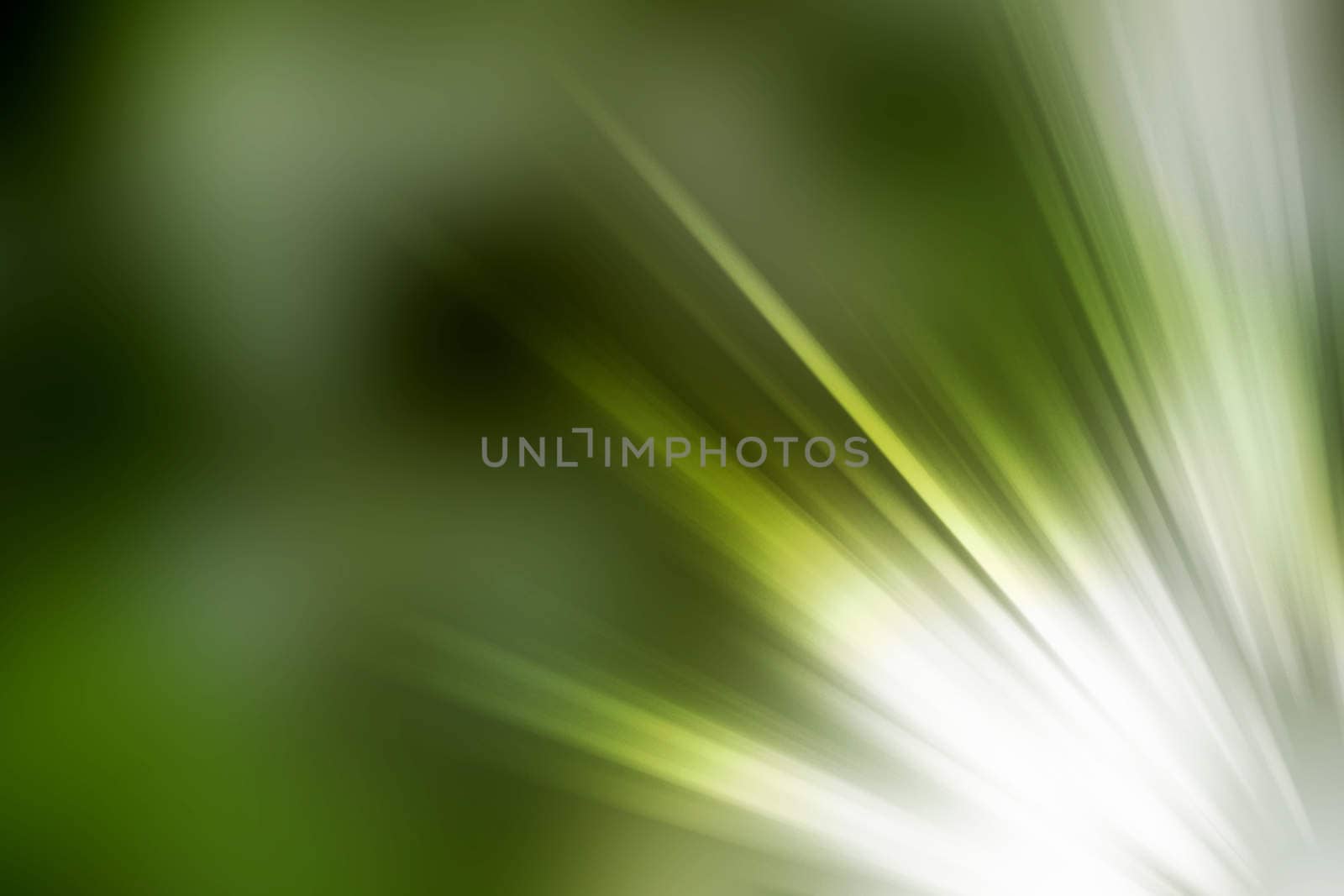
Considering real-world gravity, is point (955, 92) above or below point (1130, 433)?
above

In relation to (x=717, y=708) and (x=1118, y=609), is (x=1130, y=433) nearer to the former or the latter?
(x=1118, y=609)

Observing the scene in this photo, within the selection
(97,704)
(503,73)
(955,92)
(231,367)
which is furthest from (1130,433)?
(97,704)

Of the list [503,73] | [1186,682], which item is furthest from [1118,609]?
[503,73]

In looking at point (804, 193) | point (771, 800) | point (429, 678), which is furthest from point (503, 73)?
point (771, 800)

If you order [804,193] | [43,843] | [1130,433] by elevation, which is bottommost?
[43,843]

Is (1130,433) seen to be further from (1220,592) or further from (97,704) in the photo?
(97,704)

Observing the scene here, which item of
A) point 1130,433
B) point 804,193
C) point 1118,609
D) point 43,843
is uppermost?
point 804,193

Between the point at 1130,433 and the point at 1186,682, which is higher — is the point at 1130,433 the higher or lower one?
the higher one

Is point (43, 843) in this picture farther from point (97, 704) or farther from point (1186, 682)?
point (1186, 682)
